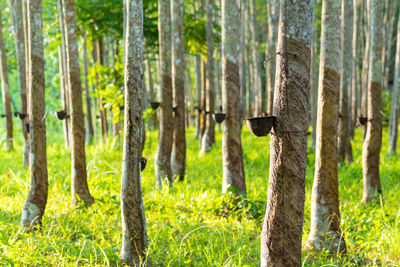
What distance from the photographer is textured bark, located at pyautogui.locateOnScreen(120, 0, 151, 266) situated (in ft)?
11.4

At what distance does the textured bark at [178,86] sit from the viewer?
23.3 ft

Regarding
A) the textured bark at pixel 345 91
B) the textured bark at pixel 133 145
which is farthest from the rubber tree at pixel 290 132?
the textured bark at pixel 345 91

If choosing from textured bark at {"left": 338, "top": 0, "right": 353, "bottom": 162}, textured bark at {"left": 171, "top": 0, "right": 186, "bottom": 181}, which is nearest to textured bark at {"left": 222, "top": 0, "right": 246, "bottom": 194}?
textured bark at {"left": 171, "top": 0, "right": 186, "bottom": 181}

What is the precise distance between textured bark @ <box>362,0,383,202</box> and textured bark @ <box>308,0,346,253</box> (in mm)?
2131

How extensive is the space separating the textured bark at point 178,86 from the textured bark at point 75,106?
2272 millimetres

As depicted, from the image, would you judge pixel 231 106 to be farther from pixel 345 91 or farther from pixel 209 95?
pixel 209 95

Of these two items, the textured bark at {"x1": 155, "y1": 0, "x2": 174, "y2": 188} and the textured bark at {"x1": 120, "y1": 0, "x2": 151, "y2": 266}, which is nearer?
the textured bark at {"x1": 120, "y1": 0, "x2": 151, "y2": 266}

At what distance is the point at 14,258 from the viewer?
362cm

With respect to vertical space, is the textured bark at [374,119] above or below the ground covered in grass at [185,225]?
above

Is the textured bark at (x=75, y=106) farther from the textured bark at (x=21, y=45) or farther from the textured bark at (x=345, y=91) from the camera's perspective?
the textured bark at (x=345, y=91)

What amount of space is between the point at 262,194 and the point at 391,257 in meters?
2.39

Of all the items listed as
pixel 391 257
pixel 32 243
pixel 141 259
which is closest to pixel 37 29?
pixel 32 243

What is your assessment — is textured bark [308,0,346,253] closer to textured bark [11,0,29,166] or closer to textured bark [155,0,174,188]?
textured bark [155,0,174,188]

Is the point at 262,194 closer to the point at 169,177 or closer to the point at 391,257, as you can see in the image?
the point at 169,177
